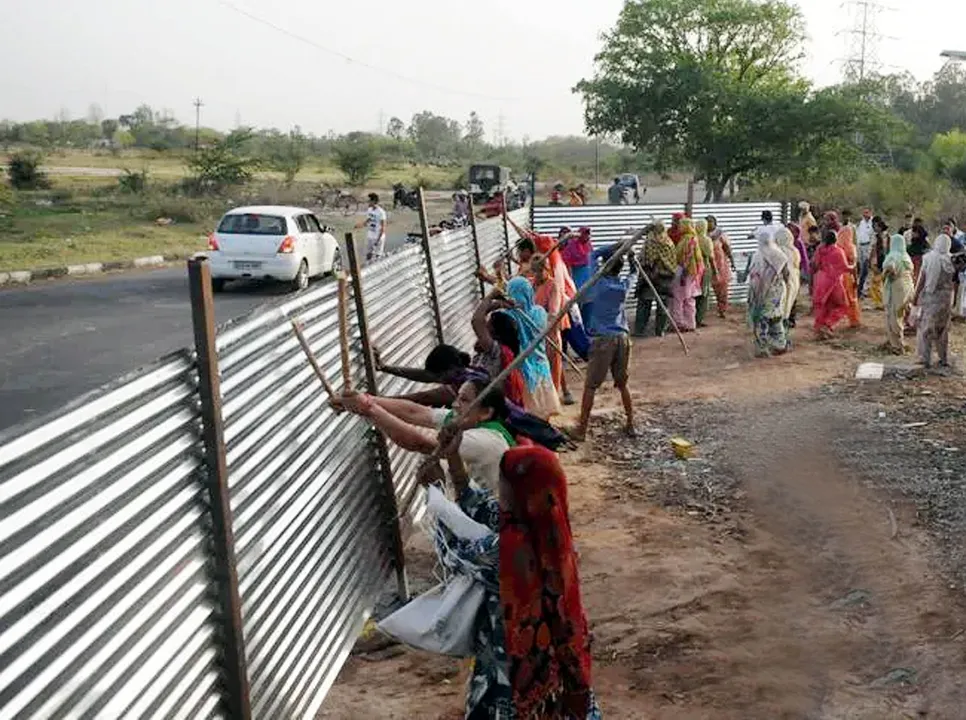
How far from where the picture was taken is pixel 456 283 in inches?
383

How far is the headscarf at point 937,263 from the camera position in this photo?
1112 centimetres

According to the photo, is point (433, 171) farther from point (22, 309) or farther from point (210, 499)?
point (210, 499)

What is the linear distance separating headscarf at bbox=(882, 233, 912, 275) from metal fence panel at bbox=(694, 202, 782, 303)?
570cm

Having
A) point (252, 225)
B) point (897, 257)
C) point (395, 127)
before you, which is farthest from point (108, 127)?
point (897, 257)

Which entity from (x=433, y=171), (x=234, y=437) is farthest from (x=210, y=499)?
(x=433, y=171)

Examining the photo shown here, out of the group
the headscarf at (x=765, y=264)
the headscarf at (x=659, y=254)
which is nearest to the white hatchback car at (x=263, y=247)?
the headscarf at (x=659, y=254)

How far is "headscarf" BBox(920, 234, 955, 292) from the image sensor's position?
1112 cm

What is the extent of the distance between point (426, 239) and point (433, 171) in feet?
222

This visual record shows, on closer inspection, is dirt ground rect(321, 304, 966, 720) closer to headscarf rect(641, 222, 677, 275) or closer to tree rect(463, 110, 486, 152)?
headscarf rect(641, 222, 677, 275)

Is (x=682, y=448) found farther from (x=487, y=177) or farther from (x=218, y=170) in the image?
(x=487, y=177)

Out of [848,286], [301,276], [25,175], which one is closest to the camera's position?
[848,286]

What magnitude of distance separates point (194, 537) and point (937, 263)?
9.85 metres

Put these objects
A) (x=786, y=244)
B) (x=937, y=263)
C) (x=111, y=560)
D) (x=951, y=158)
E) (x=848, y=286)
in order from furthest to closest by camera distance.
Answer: (x=951, y=158), (x=848, y=286), (x=786, y=244), (x=937, y=263), (x=111, y=560)

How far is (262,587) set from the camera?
146 inches
